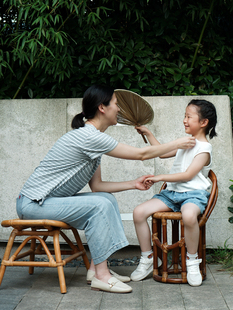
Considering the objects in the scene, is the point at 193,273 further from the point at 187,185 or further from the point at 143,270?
the point at 187,185

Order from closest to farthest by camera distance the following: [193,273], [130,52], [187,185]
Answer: [193,273] → [187,185] → [130,52]

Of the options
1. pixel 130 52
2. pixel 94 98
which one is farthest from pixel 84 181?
pixel 130 52

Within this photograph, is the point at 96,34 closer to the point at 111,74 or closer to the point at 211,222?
the point at 111,74

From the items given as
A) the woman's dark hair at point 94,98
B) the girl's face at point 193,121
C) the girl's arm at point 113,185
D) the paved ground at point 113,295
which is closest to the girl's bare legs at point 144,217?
the girl's arm at point 113,185

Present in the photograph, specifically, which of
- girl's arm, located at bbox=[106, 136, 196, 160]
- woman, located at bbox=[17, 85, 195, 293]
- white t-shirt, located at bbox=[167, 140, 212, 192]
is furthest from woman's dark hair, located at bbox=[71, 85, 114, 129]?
white t-shirt, located at bbox=[167, 140, 212, 192]

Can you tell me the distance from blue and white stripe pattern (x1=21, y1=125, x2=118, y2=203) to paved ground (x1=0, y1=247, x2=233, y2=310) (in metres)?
0.65

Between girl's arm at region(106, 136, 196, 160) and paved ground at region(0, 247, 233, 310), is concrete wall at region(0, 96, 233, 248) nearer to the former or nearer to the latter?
paved ground at region(0, 247, 233, 310)

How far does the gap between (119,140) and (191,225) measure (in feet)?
4.30

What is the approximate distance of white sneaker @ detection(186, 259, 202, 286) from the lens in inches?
100

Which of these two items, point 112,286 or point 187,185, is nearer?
point 112,286

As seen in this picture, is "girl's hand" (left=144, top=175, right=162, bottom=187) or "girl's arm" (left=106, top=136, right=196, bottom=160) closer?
"girl's arm" (left=106, top=136, right=196, bottom=160)

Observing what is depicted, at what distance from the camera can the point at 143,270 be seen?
2.77 metres

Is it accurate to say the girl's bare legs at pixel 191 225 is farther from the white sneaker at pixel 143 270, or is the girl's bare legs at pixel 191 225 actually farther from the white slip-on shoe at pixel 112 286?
the white slip-on shoe at pixel 112 286

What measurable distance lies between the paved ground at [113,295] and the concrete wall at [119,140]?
2.58 feet
